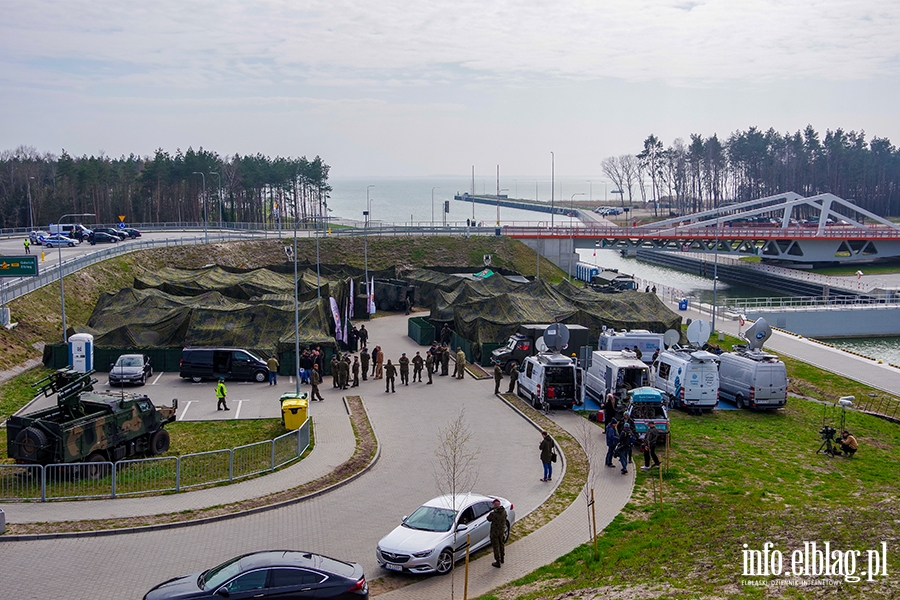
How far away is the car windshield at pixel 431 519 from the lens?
49.9 feet

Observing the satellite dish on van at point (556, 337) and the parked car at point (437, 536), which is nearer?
the parked car at point (437, 536)

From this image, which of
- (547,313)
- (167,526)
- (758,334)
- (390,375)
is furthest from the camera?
(547,313)

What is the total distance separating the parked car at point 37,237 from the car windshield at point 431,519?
64.5 meters

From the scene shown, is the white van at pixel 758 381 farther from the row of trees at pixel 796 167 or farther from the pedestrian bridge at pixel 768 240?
the row of trees at pixel 796 167

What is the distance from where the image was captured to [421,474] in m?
20.4

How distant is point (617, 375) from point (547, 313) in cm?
1196

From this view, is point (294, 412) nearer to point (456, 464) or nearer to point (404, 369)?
point (404, 369)

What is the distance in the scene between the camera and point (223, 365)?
1275 inches

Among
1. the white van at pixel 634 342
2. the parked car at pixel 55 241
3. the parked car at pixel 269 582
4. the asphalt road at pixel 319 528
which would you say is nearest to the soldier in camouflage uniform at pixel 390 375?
the asphalt road at pixel 319 528

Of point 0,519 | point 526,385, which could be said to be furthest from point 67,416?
point 526,385

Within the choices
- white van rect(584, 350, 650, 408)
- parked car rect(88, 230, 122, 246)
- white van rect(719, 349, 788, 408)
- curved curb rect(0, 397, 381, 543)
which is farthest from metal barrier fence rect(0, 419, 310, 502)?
parked car rect(88, 230, 122, 246)

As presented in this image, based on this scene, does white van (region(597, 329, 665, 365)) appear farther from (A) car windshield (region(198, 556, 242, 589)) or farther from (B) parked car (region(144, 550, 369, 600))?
(A) car windshield (region(198, 556, 242, 589))

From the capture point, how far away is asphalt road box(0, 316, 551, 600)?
1420 cm

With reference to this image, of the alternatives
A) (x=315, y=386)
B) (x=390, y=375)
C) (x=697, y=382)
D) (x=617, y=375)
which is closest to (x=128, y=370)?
(x=315, y=386)
